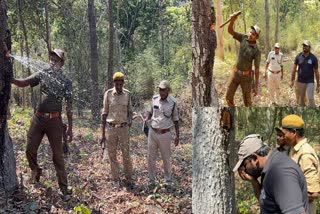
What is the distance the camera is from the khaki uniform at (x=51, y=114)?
6.14 m

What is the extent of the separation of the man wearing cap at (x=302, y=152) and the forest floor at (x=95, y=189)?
7.74 ft

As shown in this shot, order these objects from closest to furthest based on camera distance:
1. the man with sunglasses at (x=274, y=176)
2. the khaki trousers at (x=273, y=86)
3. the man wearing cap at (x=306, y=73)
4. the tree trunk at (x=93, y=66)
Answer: the man with sunglasses at (x=274, y=176), the khaki trousers at (x=273, y=86), the man wearing cap at (x=306, y=73), the tree trunk at (x=93, y=66)

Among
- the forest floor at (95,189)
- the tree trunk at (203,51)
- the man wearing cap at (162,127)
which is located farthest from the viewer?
the man wearing cap at (162,127)

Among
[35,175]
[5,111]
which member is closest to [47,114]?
[5,111]

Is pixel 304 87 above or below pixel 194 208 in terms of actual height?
above

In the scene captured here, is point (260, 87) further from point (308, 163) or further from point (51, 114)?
point (51, 114)

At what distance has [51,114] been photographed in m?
6.21

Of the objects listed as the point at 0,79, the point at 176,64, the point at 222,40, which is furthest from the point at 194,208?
the point at 176,64

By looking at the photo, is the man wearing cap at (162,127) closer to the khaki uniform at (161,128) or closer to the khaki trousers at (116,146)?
the khaki uniform at (161,128)

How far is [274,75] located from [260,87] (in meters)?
0.32

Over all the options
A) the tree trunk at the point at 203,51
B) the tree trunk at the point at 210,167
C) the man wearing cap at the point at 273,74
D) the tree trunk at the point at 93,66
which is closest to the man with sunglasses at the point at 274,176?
the tree trunk at the point at 210,167

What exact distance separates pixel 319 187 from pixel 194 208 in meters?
1.21

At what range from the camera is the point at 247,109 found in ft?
18.9

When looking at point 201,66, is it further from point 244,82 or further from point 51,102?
point 51,102
